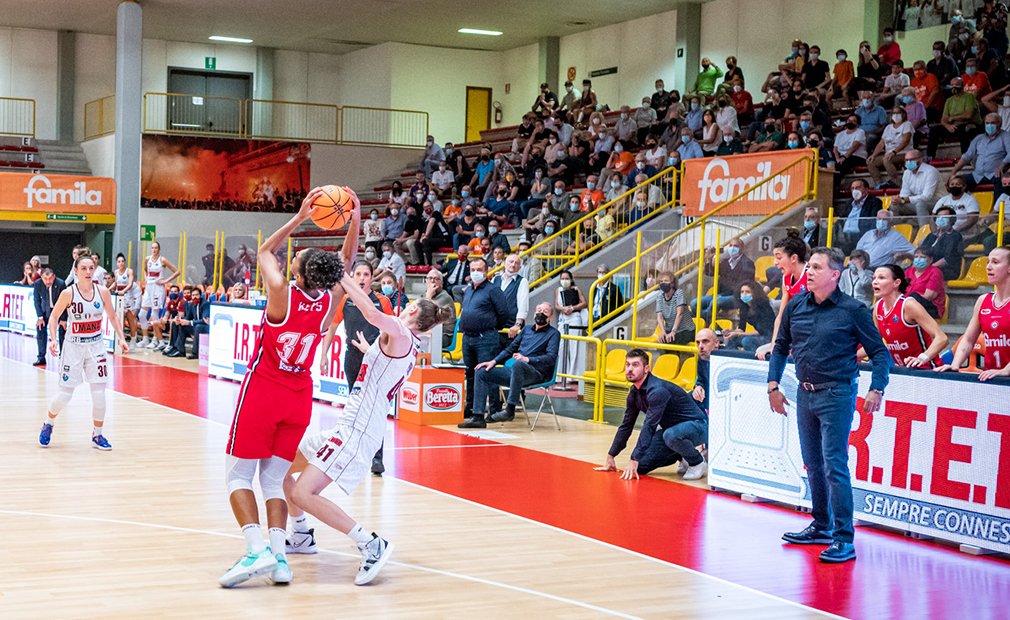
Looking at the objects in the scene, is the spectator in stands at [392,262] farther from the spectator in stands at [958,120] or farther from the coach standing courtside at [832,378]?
the coach standing courtside at [832,378]

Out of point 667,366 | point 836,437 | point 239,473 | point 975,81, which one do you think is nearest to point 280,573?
point 239,473

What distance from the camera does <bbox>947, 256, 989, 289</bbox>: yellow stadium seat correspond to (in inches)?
404

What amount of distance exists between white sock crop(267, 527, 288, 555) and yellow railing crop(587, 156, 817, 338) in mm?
8112

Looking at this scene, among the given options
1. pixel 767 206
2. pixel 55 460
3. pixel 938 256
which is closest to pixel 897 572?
pixel 938 256

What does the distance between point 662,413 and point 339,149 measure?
22303 mm

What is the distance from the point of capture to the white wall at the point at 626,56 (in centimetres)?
2653

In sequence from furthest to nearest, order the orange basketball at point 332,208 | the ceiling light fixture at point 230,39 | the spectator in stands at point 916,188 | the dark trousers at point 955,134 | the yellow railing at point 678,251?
the ceiling light fixture at point 230,39 < the dark trousers at point 955,134 < the spectator in stands at point 916,188 < the yellow railing at point 678,251 < the orange basketball at point 332,208

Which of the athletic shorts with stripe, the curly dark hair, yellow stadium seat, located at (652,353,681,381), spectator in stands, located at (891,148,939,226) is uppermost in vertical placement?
spectator in stands, located at (891,148,939,226)

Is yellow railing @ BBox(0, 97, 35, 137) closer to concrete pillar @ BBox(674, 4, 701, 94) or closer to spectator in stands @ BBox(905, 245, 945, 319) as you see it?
concrete pillar @ BBox(674, 4, 701, 94)

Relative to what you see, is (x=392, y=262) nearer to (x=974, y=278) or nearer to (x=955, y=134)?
(x=955, y=134)

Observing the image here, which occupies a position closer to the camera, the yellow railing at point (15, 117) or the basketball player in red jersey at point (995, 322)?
the basketball player in red jersey at point (995, 322)

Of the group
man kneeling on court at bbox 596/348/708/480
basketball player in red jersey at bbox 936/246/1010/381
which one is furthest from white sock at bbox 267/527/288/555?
basketball player in red jersey at bbox 936/246/1010/381

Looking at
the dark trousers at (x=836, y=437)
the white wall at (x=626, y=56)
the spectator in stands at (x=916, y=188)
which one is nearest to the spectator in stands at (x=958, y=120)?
the spectator in stands at (x=916, y=188)

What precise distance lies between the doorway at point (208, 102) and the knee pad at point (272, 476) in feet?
82.4
